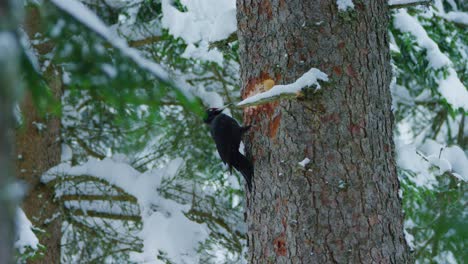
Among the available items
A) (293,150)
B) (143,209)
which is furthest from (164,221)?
(293,150)

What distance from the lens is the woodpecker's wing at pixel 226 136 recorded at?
131 inches

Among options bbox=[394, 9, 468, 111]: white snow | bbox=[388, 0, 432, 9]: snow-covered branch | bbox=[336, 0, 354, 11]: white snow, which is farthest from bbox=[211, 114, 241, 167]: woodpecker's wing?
bbox=[394, 9, 468, 111]: white snow

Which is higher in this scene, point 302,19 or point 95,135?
point 95,135

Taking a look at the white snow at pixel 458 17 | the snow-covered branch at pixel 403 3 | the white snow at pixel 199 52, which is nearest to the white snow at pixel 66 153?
the white snow at pixel 199 52

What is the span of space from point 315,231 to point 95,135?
4694mm

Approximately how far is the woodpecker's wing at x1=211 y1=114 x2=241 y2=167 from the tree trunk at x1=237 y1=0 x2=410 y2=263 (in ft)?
0.58

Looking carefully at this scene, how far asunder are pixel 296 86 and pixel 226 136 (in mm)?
759

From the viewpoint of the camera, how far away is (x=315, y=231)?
2703 millimetres

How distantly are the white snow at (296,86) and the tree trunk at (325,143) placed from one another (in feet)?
0.19

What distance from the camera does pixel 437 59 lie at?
539 cm

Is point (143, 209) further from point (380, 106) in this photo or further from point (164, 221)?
point (380, 106)

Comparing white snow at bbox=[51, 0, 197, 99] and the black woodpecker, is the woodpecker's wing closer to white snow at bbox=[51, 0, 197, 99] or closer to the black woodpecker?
the black woodpecker

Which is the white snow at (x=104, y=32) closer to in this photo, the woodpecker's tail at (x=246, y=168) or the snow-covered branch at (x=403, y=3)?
the woodpecker's tail at (x=246, y=168)

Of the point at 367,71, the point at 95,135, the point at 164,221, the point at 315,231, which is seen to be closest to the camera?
the point at 315,231
